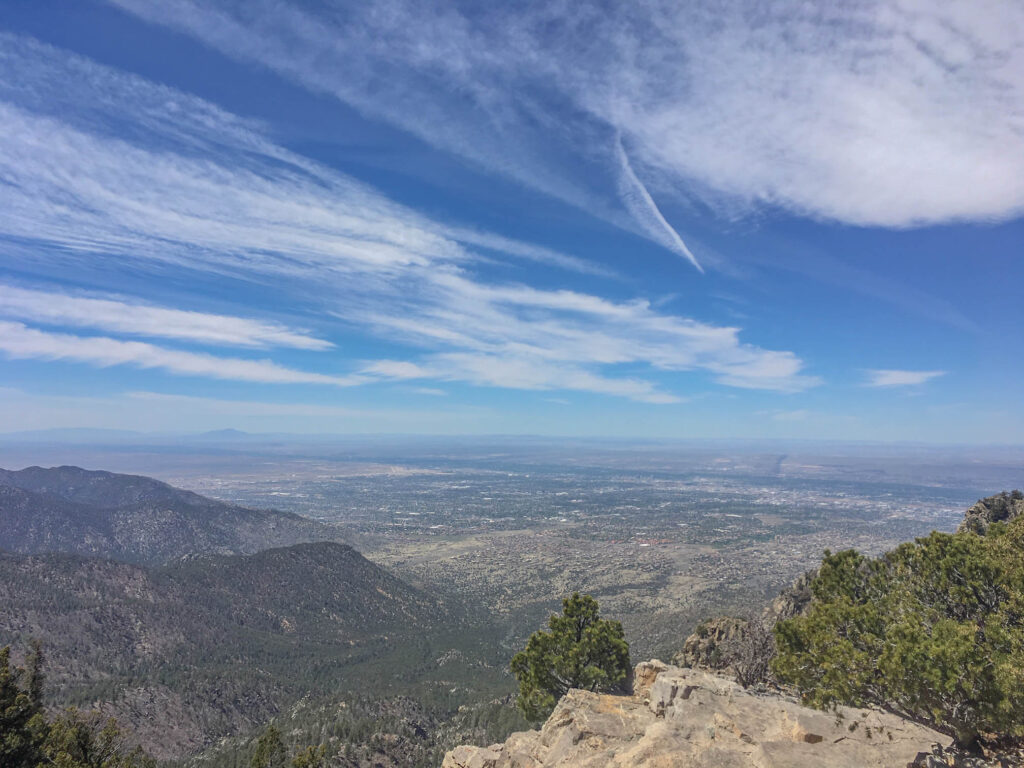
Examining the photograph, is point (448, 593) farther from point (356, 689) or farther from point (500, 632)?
point (356, 689)

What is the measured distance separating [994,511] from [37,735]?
7581 centimetres

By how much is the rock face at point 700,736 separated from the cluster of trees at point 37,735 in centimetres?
1653

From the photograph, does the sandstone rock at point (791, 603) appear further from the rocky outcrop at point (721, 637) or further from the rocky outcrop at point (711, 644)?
the rocky outcrop at point (711, 644)

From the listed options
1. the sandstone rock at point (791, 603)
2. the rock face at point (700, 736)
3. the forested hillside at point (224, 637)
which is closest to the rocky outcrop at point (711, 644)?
the sandstone rock at point (791, 603)

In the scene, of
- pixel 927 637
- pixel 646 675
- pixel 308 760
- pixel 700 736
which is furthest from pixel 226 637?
pixel 927 637

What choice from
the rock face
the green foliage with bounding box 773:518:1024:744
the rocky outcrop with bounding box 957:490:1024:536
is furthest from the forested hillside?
the green foliage with bounding box 773:518:1024:744

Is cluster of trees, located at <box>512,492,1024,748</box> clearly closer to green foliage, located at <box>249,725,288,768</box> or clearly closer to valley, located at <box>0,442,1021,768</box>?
green foliage, located at <box>249,725,288,768</box>

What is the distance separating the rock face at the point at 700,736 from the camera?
16609mm

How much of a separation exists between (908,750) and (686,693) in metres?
8.58

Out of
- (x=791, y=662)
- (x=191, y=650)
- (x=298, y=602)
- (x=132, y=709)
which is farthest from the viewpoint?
(x=298, y=602)

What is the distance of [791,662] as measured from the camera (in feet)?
64.7

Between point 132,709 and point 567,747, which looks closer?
point 567,747

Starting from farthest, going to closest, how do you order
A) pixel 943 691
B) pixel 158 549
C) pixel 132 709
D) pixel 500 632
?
pixel 158 549
pixel 500 632
pixel 132 709
pixel 943 691

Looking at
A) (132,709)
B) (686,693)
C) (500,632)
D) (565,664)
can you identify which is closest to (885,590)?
(686,693)
